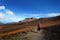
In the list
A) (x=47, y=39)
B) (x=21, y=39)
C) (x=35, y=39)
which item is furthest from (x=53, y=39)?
(x=21, y=39)

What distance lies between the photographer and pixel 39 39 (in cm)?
2220

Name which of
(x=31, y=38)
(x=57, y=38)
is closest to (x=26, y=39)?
(x=31, y=38)

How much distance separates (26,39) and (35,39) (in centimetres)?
133

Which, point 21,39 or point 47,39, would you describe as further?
point 21,39

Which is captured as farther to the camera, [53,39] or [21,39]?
[21,39]

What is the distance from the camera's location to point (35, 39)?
72.8ft

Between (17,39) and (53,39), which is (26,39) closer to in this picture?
(17,39)

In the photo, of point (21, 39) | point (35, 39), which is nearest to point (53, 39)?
point (35, 39)

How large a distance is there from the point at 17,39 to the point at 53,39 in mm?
5265

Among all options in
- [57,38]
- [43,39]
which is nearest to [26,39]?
[43,39]

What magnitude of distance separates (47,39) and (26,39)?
2.86m

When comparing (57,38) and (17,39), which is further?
(17,39)

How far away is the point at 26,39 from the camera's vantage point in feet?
74.8

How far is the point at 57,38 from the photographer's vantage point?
22250 mm
